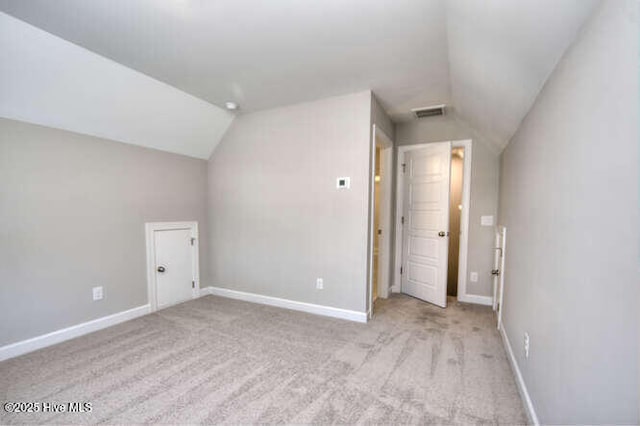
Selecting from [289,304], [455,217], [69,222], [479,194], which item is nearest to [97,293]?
[69,222]

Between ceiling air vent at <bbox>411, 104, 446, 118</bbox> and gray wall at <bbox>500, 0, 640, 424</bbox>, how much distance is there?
5.12 feet

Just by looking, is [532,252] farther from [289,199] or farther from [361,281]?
[289,199]

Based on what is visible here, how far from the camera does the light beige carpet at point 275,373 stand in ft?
4.99

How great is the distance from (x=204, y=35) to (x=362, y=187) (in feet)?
6.01

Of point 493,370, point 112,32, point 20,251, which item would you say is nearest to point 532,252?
point 493,370

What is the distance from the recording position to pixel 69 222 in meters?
2.40

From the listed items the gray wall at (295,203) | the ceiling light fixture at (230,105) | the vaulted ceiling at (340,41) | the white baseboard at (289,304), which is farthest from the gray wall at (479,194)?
the ceiling light fixture at (230,105)

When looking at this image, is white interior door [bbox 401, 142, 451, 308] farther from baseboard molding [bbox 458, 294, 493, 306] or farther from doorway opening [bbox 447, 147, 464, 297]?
doorway opening [bbox 447, 147, 464, 297]

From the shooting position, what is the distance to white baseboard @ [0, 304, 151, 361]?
2070 mm

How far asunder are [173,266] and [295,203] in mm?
1736

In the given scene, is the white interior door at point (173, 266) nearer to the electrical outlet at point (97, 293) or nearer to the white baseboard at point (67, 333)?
the white baseboard at point (67, 333)

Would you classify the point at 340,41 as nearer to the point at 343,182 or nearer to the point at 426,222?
the point at 343,182

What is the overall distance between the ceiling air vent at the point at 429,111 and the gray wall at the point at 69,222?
10.2 feet

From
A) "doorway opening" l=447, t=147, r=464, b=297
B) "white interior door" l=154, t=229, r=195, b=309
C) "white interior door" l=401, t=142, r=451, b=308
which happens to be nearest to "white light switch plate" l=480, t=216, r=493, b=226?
"white interior door" l=401, t=142, r=451, b=308
